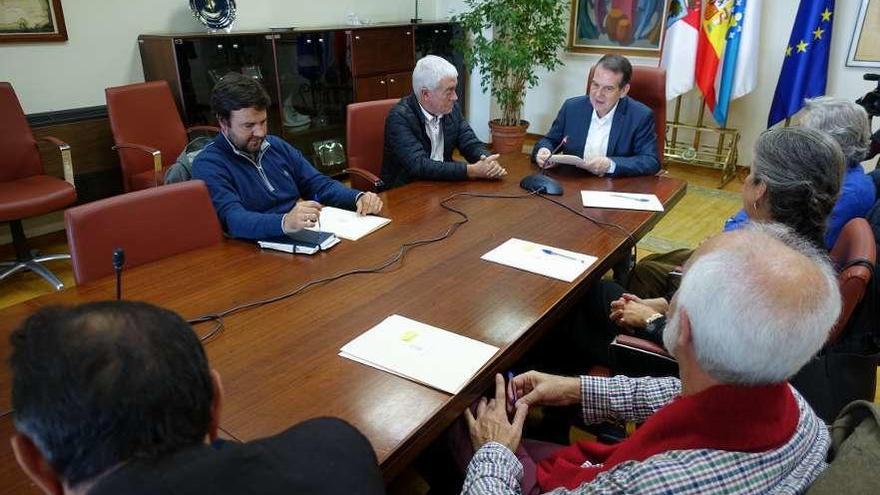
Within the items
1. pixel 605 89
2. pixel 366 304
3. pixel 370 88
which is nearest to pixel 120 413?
pixel 366 304

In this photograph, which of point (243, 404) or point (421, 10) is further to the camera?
point (421, 10)

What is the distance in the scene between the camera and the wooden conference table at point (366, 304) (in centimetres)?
104

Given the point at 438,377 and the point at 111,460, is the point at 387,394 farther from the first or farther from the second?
the point at 111,460

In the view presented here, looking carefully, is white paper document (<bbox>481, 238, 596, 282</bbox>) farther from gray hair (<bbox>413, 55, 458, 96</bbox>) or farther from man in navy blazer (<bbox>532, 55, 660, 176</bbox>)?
gray hair (<bbox>413, 55, 458, 96</bbox>)

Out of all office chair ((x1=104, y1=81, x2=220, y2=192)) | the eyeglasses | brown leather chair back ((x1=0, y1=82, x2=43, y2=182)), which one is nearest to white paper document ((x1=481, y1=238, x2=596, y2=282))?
the eyeglasses

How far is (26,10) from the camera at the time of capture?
10.4 ft

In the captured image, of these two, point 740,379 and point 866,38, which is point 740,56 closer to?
point 866,38

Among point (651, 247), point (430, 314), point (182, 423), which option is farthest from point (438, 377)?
point (651, 247)

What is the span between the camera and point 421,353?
122 cm

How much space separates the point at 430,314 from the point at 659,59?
4.35 metres

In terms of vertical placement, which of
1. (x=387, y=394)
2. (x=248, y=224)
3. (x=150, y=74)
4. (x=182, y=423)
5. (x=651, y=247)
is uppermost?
(x=150, y=74)

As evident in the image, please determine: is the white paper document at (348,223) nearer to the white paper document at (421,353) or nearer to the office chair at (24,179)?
the white paper document at (421,353)

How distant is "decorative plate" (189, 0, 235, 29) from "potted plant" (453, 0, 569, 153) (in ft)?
6.43

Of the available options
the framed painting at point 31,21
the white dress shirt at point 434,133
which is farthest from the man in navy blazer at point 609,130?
the framed painting at point 31,21
